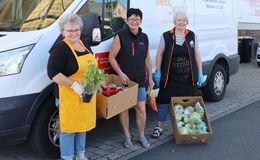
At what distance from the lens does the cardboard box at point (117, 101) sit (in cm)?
366

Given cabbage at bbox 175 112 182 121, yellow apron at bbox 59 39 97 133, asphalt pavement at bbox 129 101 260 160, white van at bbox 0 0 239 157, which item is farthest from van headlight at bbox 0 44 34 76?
cabbage at bbox 175 112 182 121

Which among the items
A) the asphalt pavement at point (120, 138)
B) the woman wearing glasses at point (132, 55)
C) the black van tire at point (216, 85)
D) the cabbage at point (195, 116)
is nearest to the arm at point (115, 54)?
the woman wearing glasses at point (132, 55)

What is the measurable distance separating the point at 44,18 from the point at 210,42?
365 cm

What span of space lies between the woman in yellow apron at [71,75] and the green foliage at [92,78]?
0.07 metres

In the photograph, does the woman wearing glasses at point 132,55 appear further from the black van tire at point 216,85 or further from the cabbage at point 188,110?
the black van tire at point 216,85

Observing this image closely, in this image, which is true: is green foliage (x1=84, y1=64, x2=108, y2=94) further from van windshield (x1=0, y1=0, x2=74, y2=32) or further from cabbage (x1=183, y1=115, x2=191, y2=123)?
cabbage (x1=183, y1=115, x2=191, y2=123)

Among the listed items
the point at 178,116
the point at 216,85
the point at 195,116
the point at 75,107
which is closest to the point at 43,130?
the point at 75,107

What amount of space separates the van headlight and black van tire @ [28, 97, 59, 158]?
1.75ft

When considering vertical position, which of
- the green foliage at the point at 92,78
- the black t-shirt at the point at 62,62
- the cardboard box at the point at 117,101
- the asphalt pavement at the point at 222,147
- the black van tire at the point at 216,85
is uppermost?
the black t-shirt at the point at 62,62

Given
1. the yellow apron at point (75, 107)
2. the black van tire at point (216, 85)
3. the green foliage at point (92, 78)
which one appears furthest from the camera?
the black van tire at point (216, 85)

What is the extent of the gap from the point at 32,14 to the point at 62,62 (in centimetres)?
109

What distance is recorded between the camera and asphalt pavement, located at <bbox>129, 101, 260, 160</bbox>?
427 centimetres

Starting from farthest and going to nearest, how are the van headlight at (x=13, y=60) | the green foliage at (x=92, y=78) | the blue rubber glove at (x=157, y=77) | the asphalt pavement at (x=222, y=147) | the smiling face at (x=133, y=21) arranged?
1. the blue rubber glove at (x=157, y=77)
2. the asphalt pavement at (x=222, y=147)
3. the smiling face at (x=133, y=21)
4. the van headlight at (x=13, y=60)
5. the green foliage at (x=92, y=78)

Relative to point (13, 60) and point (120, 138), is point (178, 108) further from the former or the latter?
point (13, 60)
